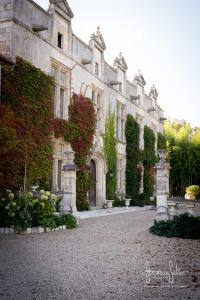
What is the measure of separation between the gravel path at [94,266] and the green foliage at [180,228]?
455 millimetres

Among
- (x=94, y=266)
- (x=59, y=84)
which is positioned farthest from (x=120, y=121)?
(x=94, y=266)

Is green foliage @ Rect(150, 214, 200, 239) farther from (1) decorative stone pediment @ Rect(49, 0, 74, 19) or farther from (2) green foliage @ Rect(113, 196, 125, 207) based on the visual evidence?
(2) green foliage @ Rect(113, 196, 125, 207)

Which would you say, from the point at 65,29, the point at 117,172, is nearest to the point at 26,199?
the point at 65,29

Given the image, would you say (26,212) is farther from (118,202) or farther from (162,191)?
(118,202)

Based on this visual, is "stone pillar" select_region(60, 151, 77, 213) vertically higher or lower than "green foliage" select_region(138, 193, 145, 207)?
higher

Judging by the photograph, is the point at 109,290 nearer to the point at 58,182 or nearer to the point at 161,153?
the point at 161,153

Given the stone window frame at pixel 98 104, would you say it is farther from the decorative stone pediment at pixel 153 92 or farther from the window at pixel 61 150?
the decorative stone pediment at pixel 153 92

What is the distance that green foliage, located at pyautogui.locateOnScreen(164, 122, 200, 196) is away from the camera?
37.2 m

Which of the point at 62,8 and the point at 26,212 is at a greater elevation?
the point at 62,8

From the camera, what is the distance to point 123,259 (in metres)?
6.66

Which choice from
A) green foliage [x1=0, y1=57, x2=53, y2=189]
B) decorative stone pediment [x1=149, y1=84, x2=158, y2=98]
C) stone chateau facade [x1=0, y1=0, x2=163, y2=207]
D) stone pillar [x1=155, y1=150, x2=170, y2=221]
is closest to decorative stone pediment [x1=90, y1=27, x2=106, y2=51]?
stone chateau facade [x1=0, y1=0, x2=163, y2=207]

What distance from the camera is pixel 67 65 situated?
18.0 meters

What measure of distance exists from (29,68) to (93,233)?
7.52m

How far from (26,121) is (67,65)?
4774mm
